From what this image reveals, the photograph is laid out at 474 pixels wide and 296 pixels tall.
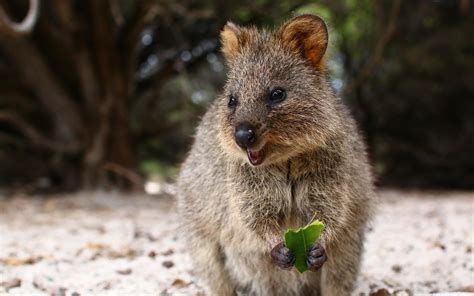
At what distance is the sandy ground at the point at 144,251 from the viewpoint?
4.31 meters

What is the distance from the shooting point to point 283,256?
3.22m

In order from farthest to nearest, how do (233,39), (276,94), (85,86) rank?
(85,86)
(233,39)
(276,94)

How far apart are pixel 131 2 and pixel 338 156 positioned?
7369mm

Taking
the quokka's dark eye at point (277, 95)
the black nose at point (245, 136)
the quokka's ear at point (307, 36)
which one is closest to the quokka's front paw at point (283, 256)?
the black nose at point (245, 136)

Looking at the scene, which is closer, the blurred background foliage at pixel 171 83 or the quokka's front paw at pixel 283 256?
the quokka's front paw at pixel 283 256

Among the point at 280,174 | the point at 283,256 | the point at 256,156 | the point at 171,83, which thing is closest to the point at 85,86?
the point at 171,83

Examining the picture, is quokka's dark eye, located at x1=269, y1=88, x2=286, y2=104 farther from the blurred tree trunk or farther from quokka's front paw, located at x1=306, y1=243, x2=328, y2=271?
the blurred tree trunk

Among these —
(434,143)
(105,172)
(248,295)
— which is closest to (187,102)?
(105,172)

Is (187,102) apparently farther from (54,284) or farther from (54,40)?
(54,284)

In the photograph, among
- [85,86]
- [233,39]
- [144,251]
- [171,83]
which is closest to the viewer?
[233,39]

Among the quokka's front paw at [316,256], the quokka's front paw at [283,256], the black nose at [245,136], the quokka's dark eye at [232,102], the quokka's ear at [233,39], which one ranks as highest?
the quokka's ear at [233,39]

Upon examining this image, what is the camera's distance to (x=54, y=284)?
14.4ft

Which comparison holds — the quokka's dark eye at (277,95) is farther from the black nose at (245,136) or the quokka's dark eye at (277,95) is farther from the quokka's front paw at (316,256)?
the quokka's front paw at (316,256)

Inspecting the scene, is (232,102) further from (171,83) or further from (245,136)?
(171,83)
